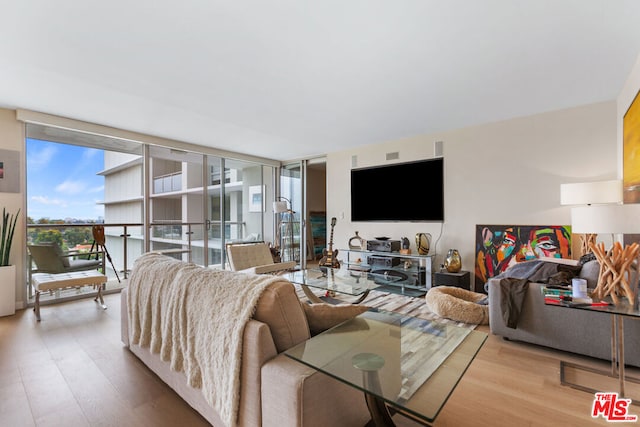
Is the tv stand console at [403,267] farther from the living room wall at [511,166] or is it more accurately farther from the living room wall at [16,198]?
the living room wall at [16,198]

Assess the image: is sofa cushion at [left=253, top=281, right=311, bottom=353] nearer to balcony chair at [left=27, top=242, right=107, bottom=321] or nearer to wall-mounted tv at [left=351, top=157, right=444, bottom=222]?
balcony chair at [left=27, top=242, right=107, bottom=321]

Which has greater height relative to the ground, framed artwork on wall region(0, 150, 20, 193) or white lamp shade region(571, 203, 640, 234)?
framed artwork on wall region(0, 150, 20, 193)

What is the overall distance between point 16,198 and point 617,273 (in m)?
5.83

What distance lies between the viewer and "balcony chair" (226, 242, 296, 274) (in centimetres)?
418

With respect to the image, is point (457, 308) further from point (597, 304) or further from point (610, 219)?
point (610, 219)

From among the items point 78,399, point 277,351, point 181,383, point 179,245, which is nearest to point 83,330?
point 78,399

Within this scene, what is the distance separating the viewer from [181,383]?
1.76m

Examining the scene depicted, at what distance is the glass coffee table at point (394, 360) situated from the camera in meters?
0.99

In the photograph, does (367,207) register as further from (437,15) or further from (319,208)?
(437,15)

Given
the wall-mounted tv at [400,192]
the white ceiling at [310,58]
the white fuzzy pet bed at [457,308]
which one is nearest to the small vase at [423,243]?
the wall-mounted tv at [400,192]

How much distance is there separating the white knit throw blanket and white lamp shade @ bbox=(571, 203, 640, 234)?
2.04 metres

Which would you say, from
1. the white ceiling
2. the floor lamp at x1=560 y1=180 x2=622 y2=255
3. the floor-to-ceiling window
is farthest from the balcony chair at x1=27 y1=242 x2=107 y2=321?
the floor lamp at x1=560 y1=180 x2=622 y2=255

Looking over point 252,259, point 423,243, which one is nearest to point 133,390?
point 252,259

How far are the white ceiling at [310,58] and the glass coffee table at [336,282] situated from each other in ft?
6.60
